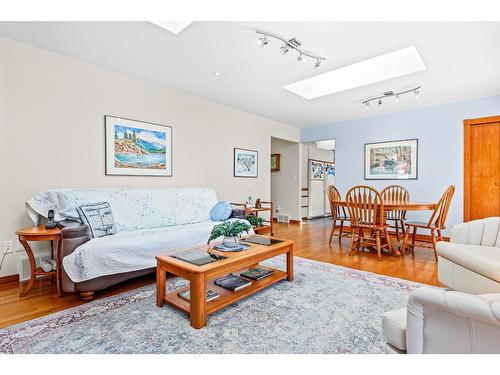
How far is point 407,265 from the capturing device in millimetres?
2984

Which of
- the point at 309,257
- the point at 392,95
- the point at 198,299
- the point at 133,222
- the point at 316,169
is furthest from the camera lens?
the point at 316,169

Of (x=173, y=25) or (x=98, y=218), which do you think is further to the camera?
(x=98, y=218)

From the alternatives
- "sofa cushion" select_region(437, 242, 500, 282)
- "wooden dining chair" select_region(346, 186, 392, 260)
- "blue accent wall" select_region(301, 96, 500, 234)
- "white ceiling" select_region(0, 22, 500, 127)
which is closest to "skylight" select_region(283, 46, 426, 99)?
"white ceiling" select_region(0, 22, 500, 127)

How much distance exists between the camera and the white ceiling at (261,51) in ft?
7.23

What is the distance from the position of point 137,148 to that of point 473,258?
3559 millimetres

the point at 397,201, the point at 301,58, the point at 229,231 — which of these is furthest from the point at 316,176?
the point at 229,231

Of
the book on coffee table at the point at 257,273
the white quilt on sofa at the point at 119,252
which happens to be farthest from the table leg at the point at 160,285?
the book on coffee table at the point at 257,273

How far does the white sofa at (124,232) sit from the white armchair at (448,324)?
6.46ft

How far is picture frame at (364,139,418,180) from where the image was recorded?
15.1 feet

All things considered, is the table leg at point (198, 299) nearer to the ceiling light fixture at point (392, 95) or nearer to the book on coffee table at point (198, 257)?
the book on coffee table at point (198, 257)

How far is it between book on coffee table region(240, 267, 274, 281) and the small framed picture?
8.13 feet

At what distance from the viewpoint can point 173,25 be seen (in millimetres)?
2240

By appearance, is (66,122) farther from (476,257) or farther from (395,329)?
(476,257)

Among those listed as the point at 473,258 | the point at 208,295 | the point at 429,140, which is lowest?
the point at 208,295
